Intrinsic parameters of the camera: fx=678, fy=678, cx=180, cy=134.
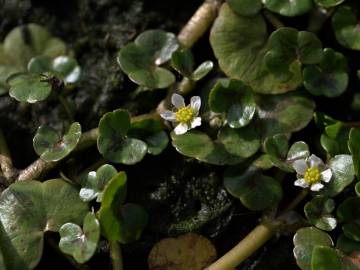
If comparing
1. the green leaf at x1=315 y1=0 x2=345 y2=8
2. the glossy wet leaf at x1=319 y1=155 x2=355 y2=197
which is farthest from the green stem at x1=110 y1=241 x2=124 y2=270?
the green leaf at x1=315 y1=0 x2=345 y2=8

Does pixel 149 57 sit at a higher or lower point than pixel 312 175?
higher

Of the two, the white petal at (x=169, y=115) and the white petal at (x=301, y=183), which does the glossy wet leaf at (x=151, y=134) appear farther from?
the white petal at (x=301, y=183)

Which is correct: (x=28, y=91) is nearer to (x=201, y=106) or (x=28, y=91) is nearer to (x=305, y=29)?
(x=201, y=106)

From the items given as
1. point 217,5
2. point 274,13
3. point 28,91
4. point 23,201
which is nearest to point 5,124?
point 28,91

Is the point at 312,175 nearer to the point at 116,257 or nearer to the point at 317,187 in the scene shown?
the point at 317,187

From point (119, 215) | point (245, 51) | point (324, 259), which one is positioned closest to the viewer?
point (324, 259)

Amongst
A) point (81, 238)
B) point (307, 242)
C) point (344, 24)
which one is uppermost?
point (344, 24)

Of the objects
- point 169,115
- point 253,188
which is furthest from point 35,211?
point 253,188

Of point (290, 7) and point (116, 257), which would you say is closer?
point (116, 257)
